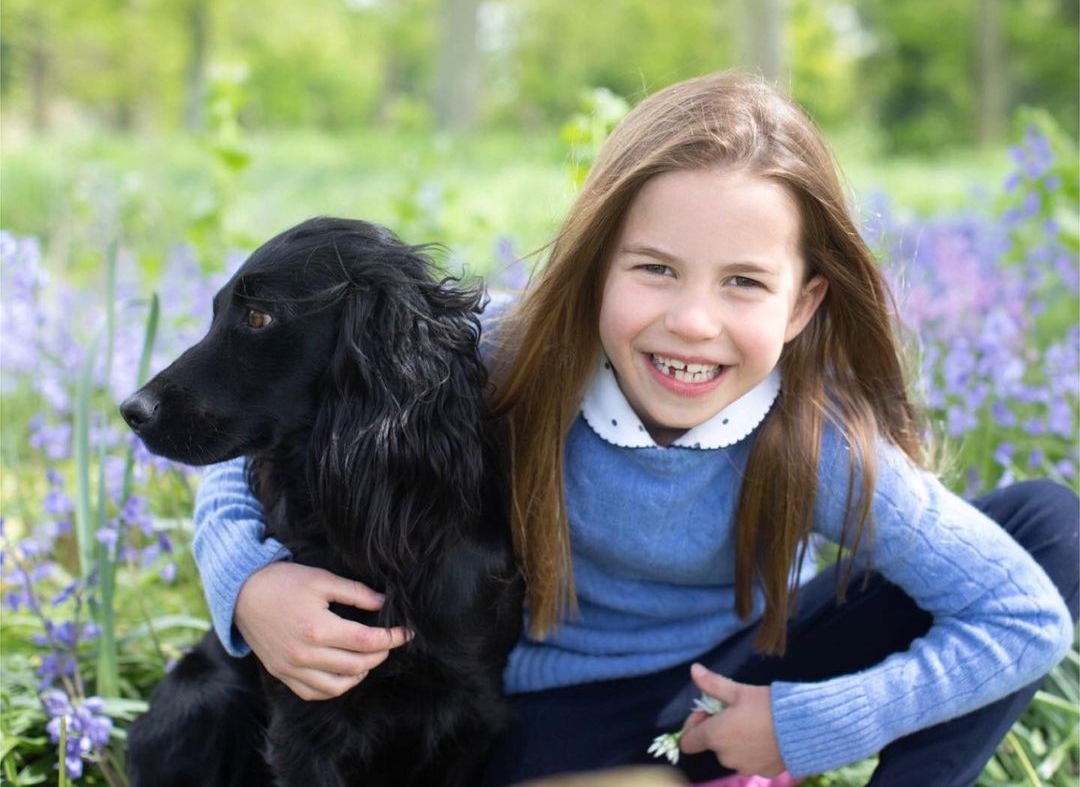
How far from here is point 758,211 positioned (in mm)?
1965

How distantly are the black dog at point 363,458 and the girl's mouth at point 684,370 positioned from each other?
321 mm

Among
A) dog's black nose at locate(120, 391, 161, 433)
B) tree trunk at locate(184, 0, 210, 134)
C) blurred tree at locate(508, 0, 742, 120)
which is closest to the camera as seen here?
dog's black nose at locate(120, 391, 161, 433)

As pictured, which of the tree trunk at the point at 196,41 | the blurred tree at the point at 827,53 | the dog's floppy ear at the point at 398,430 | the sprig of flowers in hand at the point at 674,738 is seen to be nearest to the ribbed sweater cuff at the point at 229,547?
the dog's floppy ear at the point at 398,430

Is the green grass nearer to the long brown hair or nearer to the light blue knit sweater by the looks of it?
the long brown hair

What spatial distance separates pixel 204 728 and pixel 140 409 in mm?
662

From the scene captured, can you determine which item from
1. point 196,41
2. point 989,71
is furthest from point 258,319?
point 989,71

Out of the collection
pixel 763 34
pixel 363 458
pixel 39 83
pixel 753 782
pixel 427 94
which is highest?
pixel 427 94

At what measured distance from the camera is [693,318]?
1.94 meters

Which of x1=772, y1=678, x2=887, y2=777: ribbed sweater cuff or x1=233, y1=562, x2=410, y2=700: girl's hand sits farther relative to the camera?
x1=772, y1=678, x2=887, y2=777: ribbed sweater cuff

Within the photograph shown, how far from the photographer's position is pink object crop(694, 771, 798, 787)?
241cm

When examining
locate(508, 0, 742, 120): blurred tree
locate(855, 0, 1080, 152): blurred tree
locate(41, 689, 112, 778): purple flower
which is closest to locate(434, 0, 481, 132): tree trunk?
locate(508, 0, 742, 120): blurred tree

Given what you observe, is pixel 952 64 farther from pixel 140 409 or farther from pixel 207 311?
pixel 140 409

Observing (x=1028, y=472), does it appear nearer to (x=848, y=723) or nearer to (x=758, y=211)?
(x=848, y=723)

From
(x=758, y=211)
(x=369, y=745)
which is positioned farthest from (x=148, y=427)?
(x=758, y=211)
